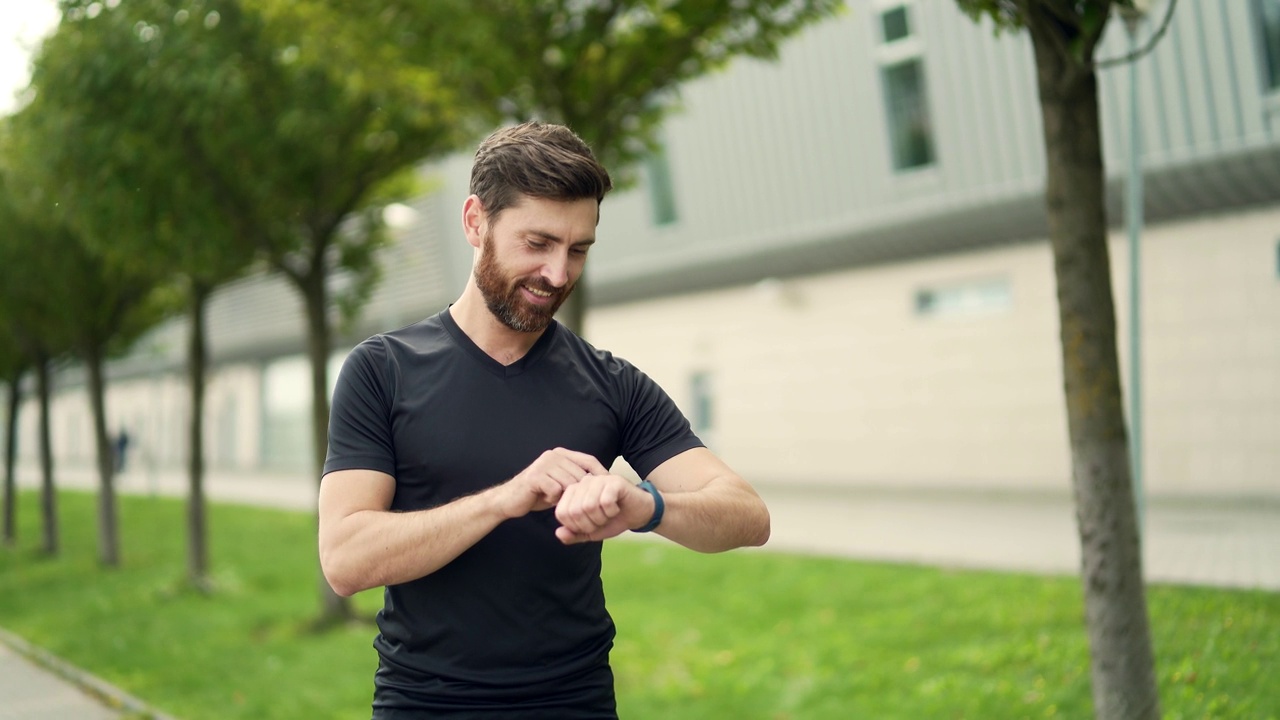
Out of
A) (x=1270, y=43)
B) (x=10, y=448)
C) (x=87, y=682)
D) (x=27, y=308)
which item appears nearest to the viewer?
(x=87, y=682)

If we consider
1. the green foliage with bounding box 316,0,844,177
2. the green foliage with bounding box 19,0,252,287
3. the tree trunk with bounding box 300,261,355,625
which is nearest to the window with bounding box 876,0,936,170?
the tree trunk with bounding box 300,261,355,625

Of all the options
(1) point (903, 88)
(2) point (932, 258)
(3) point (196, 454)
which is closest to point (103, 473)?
(3) point (196, 454)

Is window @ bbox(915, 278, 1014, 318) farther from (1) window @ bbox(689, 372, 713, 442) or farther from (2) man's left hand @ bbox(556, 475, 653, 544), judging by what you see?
(2) man's left hand @ bbox(556, 475, 653, 544)

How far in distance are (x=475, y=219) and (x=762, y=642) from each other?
260 inches

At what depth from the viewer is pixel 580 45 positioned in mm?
6793

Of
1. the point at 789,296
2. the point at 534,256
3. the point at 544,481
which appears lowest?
the point at 544,481

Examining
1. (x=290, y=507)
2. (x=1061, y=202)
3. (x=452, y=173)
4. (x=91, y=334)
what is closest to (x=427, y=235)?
(x=452, y=173)

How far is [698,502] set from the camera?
7.07 ft

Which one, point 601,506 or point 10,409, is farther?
point 10,409

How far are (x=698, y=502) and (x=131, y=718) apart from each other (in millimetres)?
6495

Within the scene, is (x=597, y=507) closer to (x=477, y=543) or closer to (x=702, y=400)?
(x=477, y=543)

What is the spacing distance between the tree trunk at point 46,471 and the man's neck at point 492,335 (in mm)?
17064

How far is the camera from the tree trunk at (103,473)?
1507 cm

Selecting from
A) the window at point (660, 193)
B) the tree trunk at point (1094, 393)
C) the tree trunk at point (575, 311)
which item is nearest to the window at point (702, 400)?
the window at point (660, 193)
